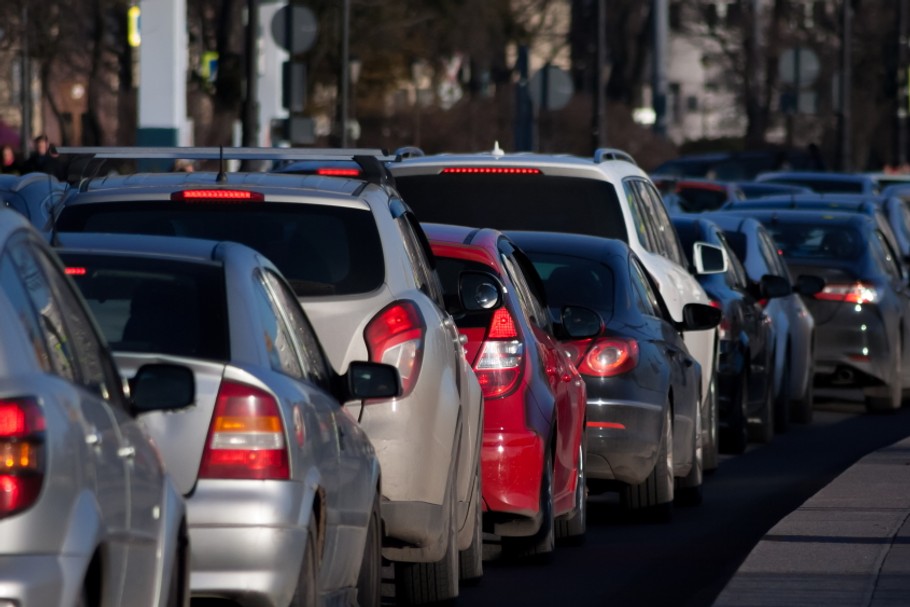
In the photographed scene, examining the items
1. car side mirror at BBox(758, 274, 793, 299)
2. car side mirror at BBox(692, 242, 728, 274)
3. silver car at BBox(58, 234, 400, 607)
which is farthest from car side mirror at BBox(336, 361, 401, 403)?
car side mirror at BBox(758, 274, 793, 299)

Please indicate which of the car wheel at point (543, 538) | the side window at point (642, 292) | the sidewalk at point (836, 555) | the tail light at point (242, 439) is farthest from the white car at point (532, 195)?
the tail light at point (242, 439)

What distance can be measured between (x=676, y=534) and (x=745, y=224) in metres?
7.10

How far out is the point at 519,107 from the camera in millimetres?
31281

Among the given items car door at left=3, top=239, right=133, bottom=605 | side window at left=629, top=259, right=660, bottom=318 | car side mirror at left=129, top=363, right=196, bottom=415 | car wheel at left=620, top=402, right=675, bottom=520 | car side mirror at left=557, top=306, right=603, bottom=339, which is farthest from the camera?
side window at left=629, top=259, right=660, bottom=318

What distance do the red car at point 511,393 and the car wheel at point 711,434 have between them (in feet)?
14.1

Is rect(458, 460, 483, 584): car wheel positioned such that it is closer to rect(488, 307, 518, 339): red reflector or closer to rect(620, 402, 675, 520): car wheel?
rect(488, 307, 518, 339): red reflector

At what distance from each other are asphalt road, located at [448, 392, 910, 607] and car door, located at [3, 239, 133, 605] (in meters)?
4.06

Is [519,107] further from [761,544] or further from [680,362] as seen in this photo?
[761,544]

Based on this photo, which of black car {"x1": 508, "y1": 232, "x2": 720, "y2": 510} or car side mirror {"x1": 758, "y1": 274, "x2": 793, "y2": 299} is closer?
black car {"x1": 508, "y1": 232, "x2": 720, "y2": 510}

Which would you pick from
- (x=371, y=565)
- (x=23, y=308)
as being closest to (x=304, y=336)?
(x=371, y=565)

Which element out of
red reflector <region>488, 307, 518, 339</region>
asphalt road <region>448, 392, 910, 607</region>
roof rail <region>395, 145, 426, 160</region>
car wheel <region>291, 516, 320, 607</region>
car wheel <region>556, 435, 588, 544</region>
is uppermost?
roof rail <region>395, 145, 426, 160</region>

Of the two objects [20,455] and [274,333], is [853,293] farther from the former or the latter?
[20,455]

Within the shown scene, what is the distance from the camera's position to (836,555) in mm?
9922

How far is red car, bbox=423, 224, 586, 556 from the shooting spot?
988 centimetres
